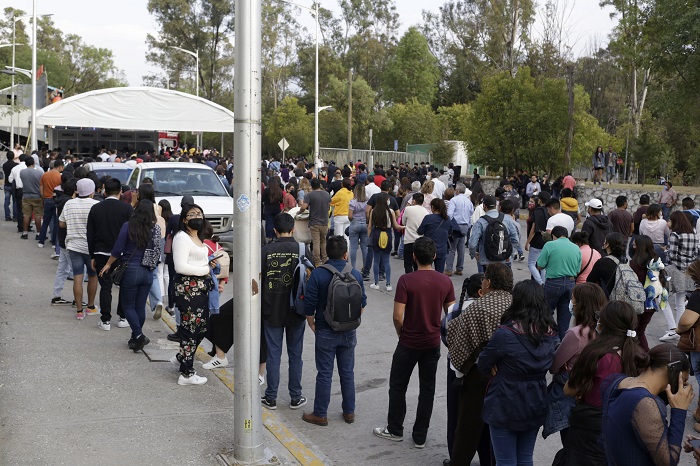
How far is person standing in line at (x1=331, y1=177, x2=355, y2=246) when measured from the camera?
600 inches

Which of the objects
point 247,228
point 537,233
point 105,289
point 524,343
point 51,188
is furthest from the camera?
point 51,188

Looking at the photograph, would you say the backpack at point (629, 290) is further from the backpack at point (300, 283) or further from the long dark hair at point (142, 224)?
the long dark hair at point (142, 224)

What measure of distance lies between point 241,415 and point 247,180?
186cm

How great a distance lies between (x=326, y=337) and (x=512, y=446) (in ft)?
7.43

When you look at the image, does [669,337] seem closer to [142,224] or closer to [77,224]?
[142,224]

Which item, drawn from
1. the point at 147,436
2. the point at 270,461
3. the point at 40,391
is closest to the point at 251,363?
the point at 270,461

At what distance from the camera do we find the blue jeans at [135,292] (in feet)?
29.3

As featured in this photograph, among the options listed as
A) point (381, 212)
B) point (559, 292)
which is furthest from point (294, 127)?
point (559, 292)

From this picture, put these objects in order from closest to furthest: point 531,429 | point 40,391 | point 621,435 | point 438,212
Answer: point 621,435
point 531,429
point 40,391
point 438,212

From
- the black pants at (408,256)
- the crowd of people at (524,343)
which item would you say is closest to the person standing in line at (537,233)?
the crowd of people at (524,343)

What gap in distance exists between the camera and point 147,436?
6.74 meters

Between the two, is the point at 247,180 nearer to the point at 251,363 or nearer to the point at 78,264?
the point at 251,363

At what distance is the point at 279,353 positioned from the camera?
763 cm

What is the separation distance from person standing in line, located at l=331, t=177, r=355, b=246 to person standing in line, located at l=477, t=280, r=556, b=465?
10.1m
